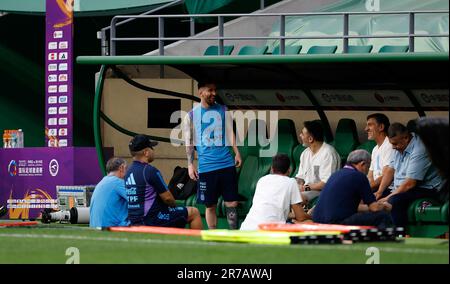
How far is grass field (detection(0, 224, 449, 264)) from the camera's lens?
11.5 metres

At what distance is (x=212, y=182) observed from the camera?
56.3 feet

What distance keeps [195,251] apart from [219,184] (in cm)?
496

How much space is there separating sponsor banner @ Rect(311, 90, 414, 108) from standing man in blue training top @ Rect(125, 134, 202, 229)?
12.4ft

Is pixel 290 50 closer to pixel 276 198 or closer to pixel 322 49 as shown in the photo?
pixel 322 49

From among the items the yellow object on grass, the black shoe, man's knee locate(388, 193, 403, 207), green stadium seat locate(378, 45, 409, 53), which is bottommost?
the black shoe

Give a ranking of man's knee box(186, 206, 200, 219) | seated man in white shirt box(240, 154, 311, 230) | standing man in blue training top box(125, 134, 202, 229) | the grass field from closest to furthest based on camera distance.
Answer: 1. the grass field
2. seated man in white shirt box(240, 154, 311, 230)
3. standing man in blue training top box(125, 134, 202, 229)
4. man's knee box(186, 206, 200, 219)

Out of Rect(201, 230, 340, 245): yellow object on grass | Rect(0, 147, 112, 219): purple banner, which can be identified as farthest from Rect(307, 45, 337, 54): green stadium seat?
Rect(0, 147, 112, 219): purple banner

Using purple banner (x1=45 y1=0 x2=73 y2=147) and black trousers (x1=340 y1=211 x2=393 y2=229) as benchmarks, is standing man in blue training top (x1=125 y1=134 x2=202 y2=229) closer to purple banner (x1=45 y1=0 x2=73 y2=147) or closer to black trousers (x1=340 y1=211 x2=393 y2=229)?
black trousers (x1=340 y1=211 x2=393 y2=229)

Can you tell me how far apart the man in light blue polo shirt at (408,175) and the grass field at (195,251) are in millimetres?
2301

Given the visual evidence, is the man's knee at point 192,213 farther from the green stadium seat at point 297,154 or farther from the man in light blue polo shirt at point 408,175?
the green stadium seat at point 297,154

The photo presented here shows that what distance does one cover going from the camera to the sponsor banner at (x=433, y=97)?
17812mm

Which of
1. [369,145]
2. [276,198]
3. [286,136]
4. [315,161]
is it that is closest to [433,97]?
[369,145]
